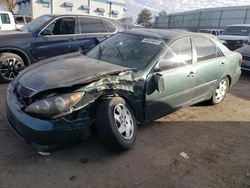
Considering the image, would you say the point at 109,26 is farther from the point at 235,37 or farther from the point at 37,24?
the point at 235,37

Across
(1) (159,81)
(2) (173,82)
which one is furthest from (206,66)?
(1) (159,81)

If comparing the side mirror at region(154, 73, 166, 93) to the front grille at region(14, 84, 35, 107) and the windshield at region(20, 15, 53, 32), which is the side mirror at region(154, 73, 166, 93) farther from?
the windshield at region(20, 15, 53, 32)

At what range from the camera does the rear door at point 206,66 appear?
4.78 m

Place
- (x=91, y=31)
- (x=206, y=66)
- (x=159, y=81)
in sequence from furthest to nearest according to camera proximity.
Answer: (x=91, y=31) < (x=206, y=66) < (x=159, y=81)

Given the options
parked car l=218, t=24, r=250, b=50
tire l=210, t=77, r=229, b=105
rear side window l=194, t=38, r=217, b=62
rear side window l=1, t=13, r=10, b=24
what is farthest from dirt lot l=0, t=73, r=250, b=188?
rear side window l=1, t=13, r=10, b=24

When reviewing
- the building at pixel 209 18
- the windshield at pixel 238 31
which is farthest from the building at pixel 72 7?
the windshield at pixel 238 31

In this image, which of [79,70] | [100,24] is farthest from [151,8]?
[79,70]

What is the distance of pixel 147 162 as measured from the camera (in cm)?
Result: 344

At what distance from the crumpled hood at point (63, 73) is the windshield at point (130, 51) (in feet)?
0.83

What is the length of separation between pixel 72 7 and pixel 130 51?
31.3 meters

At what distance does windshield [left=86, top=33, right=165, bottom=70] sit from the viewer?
4.10 m

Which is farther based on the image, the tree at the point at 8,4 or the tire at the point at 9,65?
the tree at the point at 8,4

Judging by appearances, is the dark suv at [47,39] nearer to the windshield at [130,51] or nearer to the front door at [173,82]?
the windshield at [130,51]

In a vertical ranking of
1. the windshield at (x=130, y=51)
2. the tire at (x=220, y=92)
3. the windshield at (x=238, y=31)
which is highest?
the windshield at (x=130, y=51)
